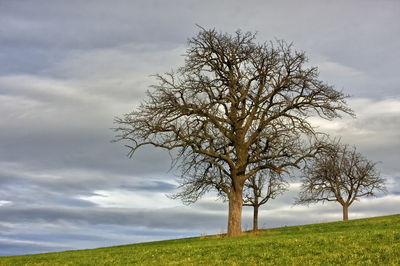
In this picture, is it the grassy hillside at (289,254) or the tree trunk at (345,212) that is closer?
the grassy hillside at (289,254)

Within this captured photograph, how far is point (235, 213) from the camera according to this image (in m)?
32.8

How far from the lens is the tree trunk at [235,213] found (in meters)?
32.7

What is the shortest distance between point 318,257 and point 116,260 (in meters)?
9.51

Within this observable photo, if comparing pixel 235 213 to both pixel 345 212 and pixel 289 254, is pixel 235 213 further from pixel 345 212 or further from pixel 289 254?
pixel 345 212

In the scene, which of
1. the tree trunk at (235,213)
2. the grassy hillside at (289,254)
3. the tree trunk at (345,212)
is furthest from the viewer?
the tree trunk at (345,212)

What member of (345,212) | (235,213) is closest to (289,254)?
(235,213)

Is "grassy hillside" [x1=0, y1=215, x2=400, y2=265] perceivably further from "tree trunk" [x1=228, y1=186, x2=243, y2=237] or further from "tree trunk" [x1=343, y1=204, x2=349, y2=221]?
"tree trunk" [x1=343, y1=204, x2=349, y2=221]

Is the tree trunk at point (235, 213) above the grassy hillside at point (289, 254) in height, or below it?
above

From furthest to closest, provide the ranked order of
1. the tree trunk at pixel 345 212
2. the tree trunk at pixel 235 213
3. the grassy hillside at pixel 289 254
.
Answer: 1. the tree trunk at pixel 345 212
2. the tree trunk at pixel 235 213
3. the grassy hillside at pixel 289 254

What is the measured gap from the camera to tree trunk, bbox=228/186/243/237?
107 ft

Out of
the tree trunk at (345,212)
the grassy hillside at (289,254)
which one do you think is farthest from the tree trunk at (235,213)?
the tree trunk at (345,212)

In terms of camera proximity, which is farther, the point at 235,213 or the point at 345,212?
the point at 345,212

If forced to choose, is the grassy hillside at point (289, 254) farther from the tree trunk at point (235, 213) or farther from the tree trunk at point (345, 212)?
the tree trunk at point (345, 212)

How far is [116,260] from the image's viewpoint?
69.4 feet
